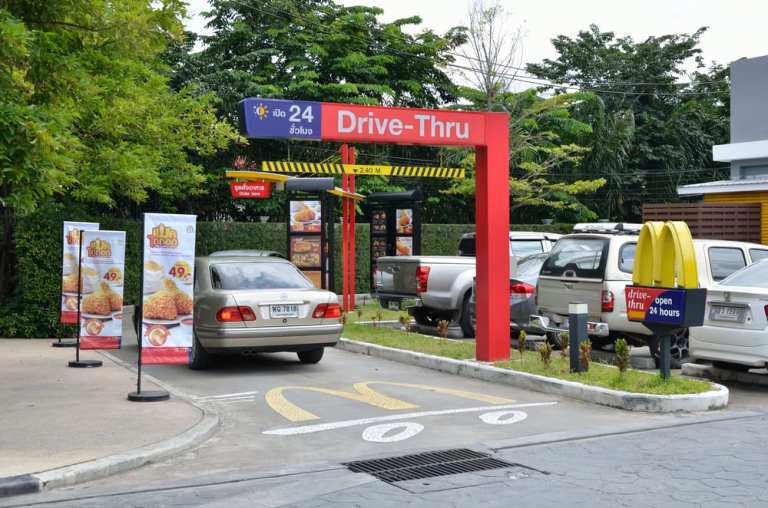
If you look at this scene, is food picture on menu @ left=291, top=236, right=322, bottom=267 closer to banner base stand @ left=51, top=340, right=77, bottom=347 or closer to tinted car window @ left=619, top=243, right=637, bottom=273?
banner base stand @ left=51, top=340, right=77, bottom=347

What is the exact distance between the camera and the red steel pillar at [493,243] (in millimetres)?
11914

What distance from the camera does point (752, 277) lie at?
35.2 ft

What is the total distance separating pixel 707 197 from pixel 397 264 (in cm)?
1348

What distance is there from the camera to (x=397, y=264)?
16859mm

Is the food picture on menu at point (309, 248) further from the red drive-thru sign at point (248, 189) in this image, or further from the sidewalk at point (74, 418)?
the sidewalk at point (74, 418)

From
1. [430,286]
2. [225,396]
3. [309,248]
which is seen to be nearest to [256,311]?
[225,396]

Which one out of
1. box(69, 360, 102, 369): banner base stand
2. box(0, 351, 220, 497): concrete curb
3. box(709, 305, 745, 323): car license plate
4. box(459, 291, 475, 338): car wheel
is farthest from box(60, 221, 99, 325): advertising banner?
box(709, 305, 745, 323): car license plate

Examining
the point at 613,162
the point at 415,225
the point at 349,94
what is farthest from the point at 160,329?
the point at 613,162

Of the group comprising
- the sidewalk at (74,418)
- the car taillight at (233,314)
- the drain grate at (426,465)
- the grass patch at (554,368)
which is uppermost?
the car taillight at (233,314)

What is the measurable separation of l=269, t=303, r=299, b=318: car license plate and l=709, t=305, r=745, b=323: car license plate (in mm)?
5264

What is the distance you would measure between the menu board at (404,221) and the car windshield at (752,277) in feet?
39.1

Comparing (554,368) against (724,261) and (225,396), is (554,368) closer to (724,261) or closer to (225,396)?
(724,261)

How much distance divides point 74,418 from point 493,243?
5.90 m

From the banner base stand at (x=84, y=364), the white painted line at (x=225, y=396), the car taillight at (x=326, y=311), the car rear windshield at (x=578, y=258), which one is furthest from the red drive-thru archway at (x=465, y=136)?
the banner base stand at (x=84, y=364)
